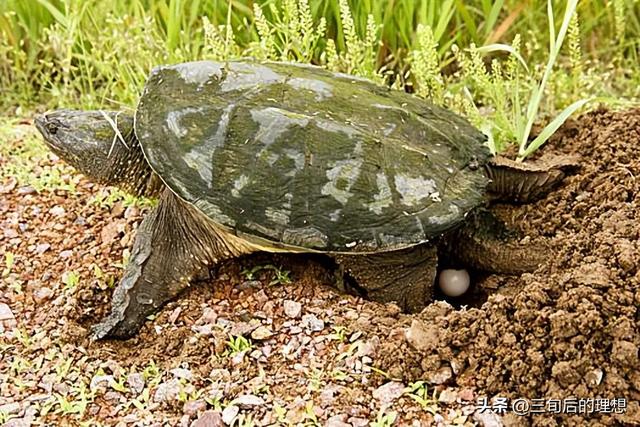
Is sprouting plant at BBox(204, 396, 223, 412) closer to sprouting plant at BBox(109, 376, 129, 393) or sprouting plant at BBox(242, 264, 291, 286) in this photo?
sprouting plant at BBox(109, 376, 129, 393)

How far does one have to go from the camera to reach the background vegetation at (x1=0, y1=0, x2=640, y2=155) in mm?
3418

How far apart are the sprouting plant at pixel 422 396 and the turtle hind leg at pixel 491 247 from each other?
65 cm

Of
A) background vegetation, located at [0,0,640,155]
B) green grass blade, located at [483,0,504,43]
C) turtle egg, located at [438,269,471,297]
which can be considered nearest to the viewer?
turtle egg, located at [438,269,471,297]

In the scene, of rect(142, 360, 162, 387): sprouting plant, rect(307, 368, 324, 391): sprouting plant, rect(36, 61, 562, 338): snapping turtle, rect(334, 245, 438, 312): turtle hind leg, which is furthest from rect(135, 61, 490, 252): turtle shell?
rect(142, 360, 162, 387): sprouting plant

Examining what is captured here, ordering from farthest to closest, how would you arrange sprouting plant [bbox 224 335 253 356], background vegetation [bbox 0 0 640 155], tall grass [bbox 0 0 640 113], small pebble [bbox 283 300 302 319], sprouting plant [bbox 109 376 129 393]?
tall grass [bbox 0 0 640 113]
background vegetation [bbox 0 0 640 155]
small pebble [bbox 283 300 302 319]
sprouting plant [bbox 224 335 253 356]
sprouting plant [bbox 109 376 129 393]

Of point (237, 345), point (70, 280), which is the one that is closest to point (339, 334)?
point (237, 345)

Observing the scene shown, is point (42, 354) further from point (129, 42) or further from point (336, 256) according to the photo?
point (129, 42)

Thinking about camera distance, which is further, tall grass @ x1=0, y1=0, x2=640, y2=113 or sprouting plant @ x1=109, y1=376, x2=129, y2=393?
tall grass @ x1=0, y1=0, x2=640, y2=113

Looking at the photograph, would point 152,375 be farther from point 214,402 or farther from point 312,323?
point 312,323

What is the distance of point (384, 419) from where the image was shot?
2.01 m

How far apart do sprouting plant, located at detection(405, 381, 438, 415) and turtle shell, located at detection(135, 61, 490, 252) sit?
0.46 m

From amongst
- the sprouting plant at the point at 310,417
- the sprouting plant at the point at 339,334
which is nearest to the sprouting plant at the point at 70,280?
the sprouting plant at the point at 339,334

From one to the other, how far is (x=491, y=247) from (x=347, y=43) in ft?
4.10

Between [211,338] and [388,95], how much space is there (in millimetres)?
1075
